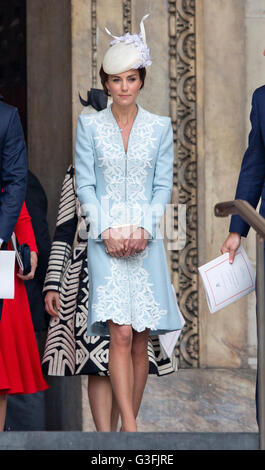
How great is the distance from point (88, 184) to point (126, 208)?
23cm

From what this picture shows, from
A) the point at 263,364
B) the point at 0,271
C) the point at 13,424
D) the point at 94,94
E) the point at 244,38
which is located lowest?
the point at 13,424

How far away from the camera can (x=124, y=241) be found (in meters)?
5.81

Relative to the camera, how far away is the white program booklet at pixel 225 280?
5.62m

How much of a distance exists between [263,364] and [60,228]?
6.99 feet

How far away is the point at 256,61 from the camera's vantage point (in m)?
8.09

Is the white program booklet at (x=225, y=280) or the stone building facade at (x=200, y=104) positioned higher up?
the stone building facade at (x=200, y=104)

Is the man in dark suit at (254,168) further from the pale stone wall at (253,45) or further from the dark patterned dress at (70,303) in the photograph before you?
the pale stone wall at (253,45)

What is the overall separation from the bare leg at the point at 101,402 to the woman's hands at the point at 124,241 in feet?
3.73

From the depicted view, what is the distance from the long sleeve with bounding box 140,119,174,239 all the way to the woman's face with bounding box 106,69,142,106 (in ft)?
0.89

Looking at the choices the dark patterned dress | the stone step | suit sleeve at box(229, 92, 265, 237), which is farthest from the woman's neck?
the stone step

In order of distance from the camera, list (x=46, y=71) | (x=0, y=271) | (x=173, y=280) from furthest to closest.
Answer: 1. (x=46, y=71)
2. (x=173, y=280)
3. (x=0, y=271)

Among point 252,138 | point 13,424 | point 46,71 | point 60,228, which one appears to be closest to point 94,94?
point 60,228

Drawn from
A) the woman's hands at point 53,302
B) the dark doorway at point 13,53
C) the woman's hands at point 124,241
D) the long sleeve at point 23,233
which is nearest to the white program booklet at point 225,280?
the woman's hands at point 124,241
